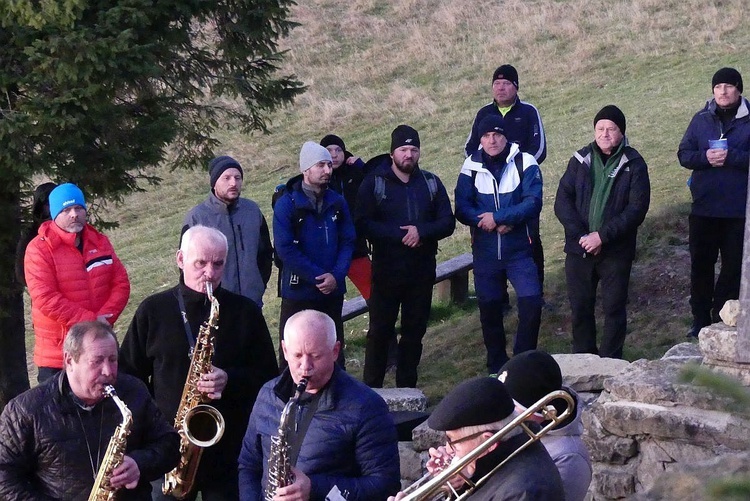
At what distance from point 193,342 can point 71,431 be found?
1.01 metres

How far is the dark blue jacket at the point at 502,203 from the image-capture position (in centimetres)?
764

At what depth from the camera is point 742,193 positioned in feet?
25.8

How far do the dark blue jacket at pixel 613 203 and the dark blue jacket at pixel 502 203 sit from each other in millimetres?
238

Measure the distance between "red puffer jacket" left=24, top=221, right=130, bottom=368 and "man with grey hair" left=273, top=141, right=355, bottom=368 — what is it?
1.23m

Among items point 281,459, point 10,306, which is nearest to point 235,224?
point 10,306

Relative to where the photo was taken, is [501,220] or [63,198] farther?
[501,220]

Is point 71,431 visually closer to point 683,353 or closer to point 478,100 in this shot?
point 683,353

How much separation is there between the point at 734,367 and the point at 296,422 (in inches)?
88.3

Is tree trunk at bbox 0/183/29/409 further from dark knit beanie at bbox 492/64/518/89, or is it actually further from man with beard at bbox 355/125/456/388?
dark knit beanie at bbox 492/64/518/89

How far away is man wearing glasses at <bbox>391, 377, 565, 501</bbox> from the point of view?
131 inches

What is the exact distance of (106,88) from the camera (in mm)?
7559

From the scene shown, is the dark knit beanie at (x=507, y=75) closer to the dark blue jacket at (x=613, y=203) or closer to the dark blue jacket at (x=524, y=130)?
the dark blue jacket at (x=524, y=130)

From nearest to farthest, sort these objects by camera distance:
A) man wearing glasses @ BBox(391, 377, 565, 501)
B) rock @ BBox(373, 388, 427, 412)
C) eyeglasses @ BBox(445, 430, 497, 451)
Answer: man wearing glasses @ BBox(391, 377, 565, 501) < eyeglasses @ BBox(445, 430, 497, 451) < rock @ BBox(373, 388, 427, 412)

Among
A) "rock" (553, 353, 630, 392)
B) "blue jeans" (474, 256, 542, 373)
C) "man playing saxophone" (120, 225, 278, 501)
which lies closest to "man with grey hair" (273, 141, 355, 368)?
"blue jeans" (474, 256, 542, 373)
